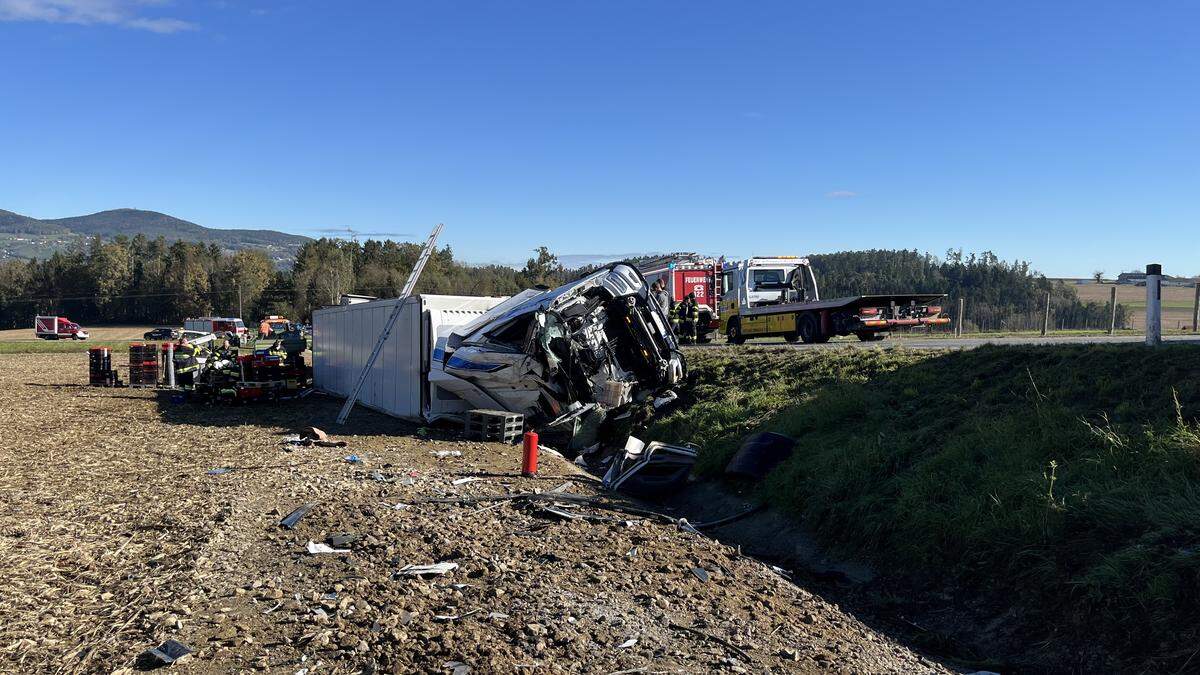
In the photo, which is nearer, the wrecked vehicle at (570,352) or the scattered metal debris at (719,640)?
the scattered metal debris at (719,640)

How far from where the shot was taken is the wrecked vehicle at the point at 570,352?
12633 mm

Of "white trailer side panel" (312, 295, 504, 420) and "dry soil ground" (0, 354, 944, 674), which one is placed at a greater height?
"white trailer side panel" (312, 295, 504, 420)

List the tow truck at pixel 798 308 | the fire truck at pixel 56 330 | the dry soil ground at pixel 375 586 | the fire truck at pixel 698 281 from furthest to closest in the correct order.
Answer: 1. the fire truck at pixel 56 330
2. the fire truck at pixel 698 281
3. the tow truck at pixel 798 308
4. the dry soil ground at pixel 375 586

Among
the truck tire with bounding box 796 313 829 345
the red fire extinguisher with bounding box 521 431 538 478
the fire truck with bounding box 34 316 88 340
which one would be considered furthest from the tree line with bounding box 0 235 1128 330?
the red fire extinguisher with bounding box 521 431 538 478

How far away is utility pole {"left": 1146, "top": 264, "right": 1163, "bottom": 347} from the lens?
8.91m

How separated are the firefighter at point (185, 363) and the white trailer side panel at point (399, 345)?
11.9 feet

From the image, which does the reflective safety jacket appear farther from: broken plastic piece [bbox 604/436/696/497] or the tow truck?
broken plastic piece [bbox 604/436/696/497]

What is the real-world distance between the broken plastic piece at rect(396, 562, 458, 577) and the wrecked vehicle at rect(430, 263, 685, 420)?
261 inches

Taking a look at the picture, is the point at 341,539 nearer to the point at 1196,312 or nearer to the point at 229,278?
the point at 1196,312

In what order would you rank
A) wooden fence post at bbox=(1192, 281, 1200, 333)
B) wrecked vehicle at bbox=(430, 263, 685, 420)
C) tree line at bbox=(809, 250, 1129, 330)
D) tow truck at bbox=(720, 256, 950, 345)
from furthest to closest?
tree line at bbox=(809, 250, 1129, 330) < wooden fence post at bbox=(1192, 281, 1200, 333) < tow truck at bbox=(720, 256, 950, 345) < wrecked vehicle at bbox=(430, 263, 685, 420)

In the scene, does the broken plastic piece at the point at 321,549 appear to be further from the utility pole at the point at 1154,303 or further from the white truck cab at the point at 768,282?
the white truck cab at the point at 768,282

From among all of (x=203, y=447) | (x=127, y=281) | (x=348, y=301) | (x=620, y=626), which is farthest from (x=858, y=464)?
(x=127, y=281)

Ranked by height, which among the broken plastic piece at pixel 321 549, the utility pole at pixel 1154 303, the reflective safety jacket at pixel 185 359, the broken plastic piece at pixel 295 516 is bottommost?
the broken plastic piece at pixel 295 516

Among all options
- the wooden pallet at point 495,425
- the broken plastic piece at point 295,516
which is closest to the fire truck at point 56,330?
the wooden pallet at point 495,425
